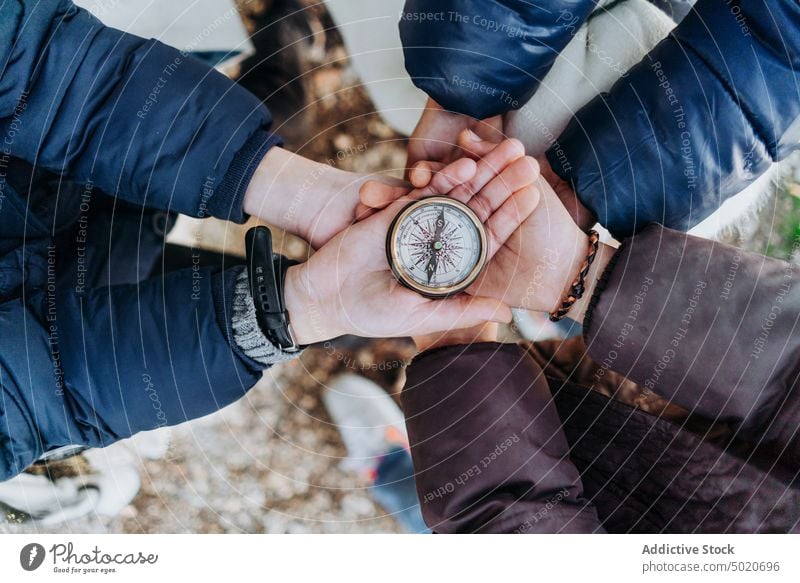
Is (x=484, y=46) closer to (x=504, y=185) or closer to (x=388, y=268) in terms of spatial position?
(x=504, y=185)

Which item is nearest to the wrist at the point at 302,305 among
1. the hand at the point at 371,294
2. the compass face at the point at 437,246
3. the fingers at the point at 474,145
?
the hand at the point at 371,294

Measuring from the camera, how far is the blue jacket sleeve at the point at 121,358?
575 mm

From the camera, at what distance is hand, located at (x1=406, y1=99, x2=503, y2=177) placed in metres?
0.66

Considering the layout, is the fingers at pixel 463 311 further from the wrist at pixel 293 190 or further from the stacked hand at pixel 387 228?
the wrist at pixel 293 190

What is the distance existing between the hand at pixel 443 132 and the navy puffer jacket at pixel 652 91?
23 mm

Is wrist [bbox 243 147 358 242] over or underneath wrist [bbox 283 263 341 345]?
over

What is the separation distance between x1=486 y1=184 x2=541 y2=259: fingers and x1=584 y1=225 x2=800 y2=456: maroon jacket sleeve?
0.11 metres

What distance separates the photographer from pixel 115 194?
61 cm

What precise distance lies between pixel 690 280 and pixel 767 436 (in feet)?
0.60

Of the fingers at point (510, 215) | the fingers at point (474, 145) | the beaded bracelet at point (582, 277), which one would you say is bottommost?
the beaded bracelet at point (582, 277)

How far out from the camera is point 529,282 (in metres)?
0.64

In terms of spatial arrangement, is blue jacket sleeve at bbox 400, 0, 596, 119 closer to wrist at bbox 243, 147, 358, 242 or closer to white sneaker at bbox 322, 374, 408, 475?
wrist at bbox 243, 147, 358, 242

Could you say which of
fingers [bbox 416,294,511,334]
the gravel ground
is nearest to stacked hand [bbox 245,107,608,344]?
fingers [bbox 416,294,511,334]

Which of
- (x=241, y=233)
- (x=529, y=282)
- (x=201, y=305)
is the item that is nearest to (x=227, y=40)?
(x=241, y=233)
